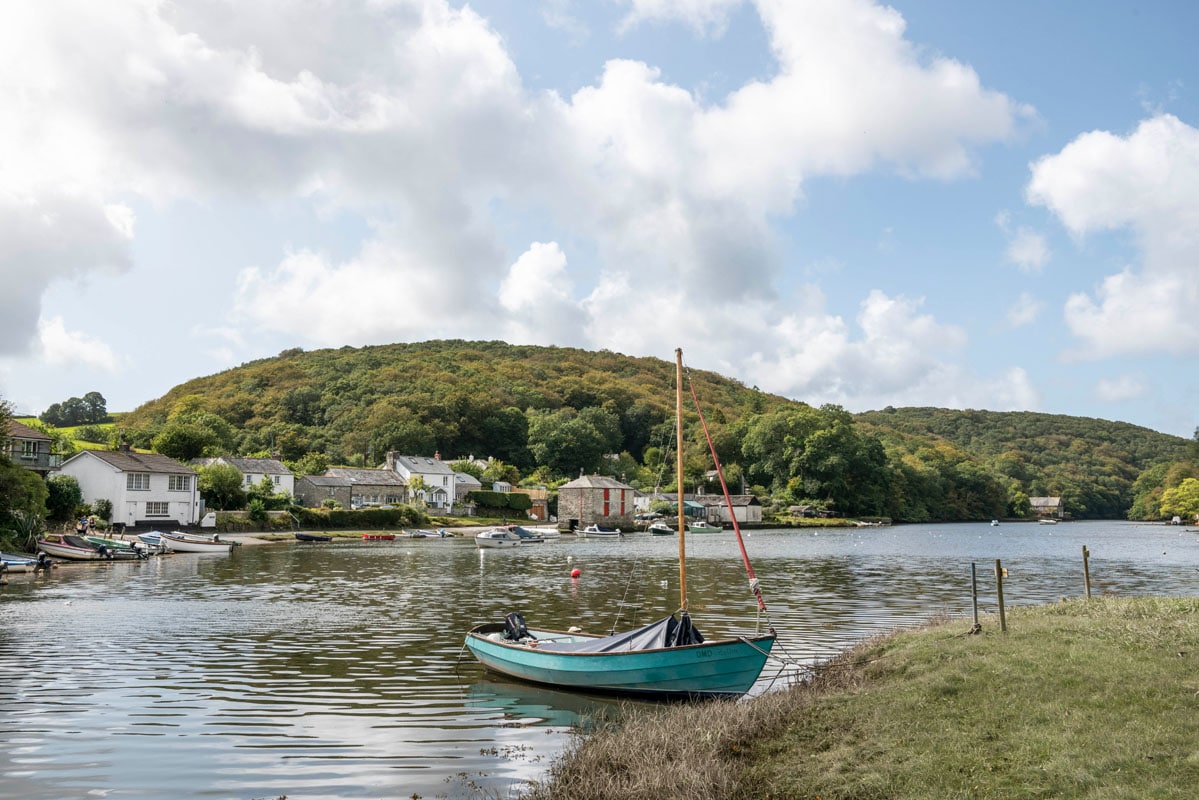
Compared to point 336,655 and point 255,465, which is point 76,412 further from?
point 336,655

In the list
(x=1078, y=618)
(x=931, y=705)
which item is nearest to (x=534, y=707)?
(x=931, y=705)

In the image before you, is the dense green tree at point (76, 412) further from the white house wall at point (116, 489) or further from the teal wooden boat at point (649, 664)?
the teal wooden boat at point (649, 664)

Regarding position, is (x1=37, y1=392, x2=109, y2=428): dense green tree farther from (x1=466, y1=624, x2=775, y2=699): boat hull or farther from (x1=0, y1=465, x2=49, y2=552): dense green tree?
(x1=466, y1=624, x2=775, y2=699): boat hull

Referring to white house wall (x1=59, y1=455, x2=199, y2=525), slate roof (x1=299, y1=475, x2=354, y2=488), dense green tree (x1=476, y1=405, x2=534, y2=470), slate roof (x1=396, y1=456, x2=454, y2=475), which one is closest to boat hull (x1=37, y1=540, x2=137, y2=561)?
white house wall (x1=59, y1=455, x2=199, y2=525)

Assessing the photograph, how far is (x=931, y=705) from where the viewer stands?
13.3 meters

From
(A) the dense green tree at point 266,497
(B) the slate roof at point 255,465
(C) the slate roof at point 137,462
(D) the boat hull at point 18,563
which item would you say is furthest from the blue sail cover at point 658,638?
(B) the slate roof at point 255,465

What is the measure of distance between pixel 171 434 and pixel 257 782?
10376 cm

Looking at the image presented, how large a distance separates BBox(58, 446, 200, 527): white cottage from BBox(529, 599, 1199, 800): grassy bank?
70.6 metres

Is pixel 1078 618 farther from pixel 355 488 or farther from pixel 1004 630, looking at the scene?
pixel 355 488

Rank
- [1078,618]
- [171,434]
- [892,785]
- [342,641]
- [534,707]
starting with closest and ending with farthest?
[892,785] → [534,707] → [1078,618] → [342,641] → [171,434]

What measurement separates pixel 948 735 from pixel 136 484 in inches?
3018

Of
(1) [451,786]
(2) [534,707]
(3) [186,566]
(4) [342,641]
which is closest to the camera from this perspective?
(1) [451,786]

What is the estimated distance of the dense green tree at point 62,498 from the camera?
67.4m

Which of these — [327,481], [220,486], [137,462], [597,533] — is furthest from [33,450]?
[597,533]
